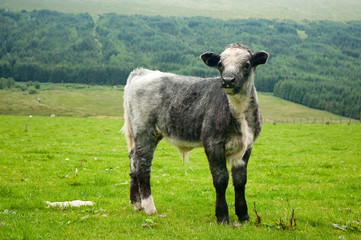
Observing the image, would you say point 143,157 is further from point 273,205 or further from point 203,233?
point 273,205

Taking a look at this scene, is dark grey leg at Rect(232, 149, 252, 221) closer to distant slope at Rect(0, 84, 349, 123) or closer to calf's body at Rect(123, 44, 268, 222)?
calf's body at Rect(123, 44, 268, 222)

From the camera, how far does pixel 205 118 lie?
8.67 m

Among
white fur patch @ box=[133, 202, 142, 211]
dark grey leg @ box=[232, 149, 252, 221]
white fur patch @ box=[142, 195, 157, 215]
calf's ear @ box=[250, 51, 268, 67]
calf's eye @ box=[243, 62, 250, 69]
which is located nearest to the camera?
calf's eye @ box=[243, 62, 250, 69]

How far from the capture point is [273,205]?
10.6 m

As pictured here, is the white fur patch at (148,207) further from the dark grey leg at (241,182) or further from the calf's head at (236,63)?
the calf's head at (236,63)

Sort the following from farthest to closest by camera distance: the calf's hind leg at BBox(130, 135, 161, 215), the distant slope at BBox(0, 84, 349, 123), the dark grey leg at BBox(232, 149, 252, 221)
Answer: the distant slope at BBox(0, 84, 349, 123) → the calf's hind leg at BBox(130, 135, 161, 215) → the dark grey leg at BBox(232, 149, 252, 221)

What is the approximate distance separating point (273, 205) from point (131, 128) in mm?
5276

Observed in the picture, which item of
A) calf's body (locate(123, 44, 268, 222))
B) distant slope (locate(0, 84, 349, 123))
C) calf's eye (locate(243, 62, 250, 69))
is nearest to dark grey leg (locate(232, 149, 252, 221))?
calf's body (locate(123, 44, 268, 222))

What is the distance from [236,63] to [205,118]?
168cm

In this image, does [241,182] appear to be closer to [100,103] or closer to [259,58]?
[259,58]

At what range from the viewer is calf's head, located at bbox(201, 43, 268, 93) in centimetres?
754

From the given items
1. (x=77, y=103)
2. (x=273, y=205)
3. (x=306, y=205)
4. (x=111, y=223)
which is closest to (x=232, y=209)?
(x=273, y=205)

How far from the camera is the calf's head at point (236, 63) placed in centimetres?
754

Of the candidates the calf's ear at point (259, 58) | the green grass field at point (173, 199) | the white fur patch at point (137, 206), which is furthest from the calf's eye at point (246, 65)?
the white fur patch at point (137, 206)
